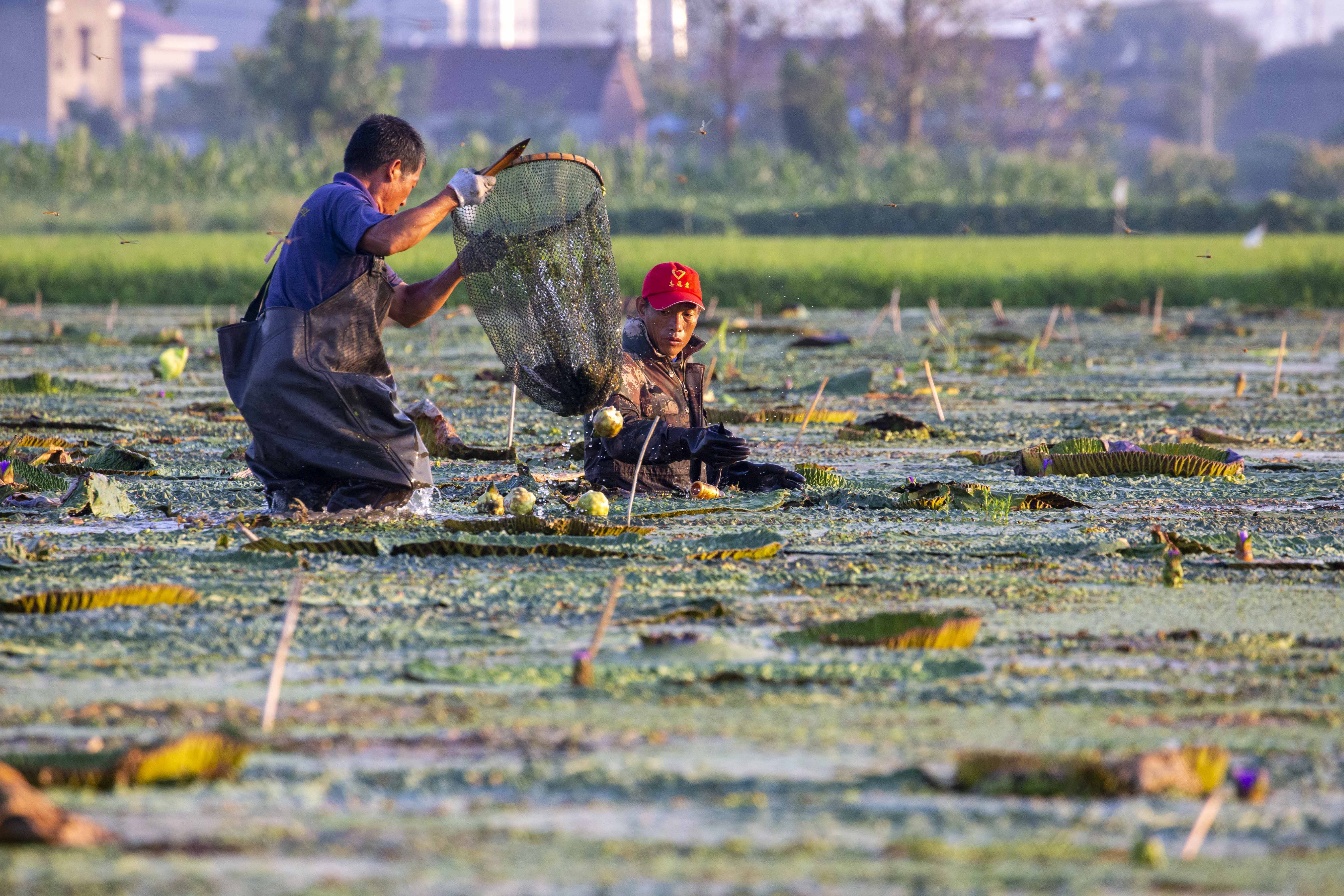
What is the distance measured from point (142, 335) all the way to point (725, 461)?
26.0ft

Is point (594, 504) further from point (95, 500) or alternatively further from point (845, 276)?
point (845, 276)

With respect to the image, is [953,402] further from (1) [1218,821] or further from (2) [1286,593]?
(1) [1218,821]

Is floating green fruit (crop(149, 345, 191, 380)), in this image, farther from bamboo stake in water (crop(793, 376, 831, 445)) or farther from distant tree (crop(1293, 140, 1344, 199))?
distant tree (crop(1293, 140, 1344, 199))

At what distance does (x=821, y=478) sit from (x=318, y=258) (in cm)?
166

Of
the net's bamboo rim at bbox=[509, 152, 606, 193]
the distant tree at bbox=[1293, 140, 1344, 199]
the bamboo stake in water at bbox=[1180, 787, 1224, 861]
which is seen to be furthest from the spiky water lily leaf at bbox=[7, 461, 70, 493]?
the distant tree at bbox=[1293, 140, 1344, 199]

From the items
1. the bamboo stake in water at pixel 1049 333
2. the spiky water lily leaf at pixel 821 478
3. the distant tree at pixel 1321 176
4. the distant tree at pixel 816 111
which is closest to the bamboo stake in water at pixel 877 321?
the bamboo stake in water at pixel 1049 333

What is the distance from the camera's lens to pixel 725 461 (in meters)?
4.56

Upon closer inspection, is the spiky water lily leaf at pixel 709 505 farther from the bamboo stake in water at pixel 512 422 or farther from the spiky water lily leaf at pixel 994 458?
the spiky water lily leaf at pixel 994 458

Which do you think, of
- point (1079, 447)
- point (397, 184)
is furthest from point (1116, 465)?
point (397, 184)

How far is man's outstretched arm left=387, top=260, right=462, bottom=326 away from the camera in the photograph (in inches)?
176

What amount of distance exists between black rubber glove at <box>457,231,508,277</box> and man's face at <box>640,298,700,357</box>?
533 mm

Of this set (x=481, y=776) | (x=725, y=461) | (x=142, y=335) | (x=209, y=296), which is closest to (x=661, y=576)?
(x=725, y=461)

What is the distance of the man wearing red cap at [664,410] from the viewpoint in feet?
15.5

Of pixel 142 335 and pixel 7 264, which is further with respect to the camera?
pixel 7 264
